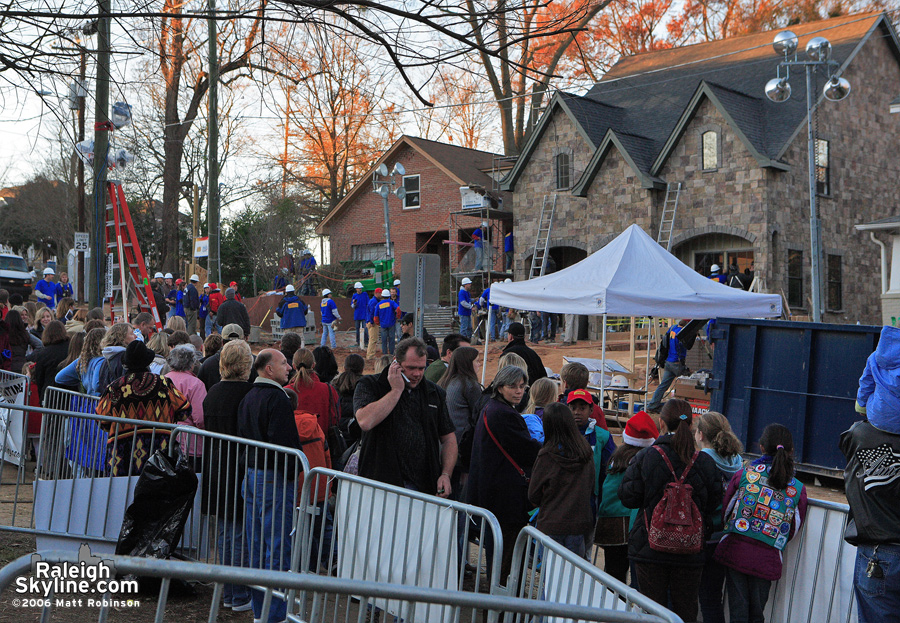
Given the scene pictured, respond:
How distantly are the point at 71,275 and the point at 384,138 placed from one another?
18448 mm

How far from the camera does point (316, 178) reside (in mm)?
47375

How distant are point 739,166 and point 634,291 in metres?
15.3

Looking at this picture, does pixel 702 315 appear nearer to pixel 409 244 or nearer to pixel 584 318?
pixel 584 318

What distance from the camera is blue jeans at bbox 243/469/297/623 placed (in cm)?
552

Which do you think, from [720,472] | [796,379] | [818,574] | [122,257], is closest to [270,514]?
[720,472]

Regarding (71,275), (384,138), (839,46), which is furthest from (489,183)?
(71,275)

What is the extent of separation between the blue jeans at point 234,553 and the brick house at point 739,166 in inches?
862

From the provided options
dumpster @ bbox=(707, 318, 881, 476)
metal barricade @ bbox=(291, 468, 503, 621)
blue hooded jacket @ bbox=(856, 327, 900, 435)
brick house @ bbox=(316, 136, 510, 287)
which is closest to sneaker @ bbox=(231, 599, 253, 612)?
metal barricade @ bbox=(291, 468, 503, 621)

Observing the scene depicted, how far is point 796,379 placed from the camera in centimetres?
1039

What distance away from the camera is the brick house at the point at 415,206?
3841 centimetres

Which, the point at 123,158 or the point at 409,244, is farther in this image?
the point at 409,244

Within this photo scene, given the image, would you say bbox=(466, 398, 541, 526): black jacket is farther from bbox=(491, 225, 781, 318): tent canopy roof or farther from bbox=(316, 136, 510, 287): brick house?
bbox=(316, 136, 510, 287): brick house

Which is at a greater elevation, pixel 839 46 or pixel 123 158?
pixel 839 46

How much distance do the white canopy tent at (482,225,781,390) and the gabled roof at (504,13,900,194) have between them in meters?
13.5
